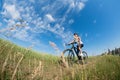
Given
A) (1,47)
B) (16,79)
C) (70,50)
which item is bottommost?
(16,79)

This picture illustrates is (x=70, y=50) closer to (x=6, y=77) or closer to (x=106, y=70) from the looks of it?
(x=106, y=70)

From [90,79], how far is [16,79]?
245cm

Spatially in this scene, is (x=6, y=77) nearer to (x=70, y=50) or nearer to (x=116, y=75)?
(x=116, y=75)

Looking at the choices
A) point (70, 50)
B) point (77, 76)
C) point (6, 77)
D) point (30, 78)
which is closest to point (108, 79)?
point (77, 76)

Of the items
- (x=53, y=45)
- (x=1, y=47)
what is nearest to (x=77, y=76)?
(x=53, y=45)

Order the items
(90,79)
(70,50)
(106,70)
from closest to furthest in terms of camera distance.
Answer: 1. (90,79)
2. (106,70)
3. (70,50)

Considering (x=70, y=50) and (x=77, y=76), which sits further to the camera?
(x=70, y=50)

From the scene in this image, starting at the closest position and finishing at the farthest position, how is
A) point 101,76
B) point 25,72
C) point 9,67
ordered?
point 9,67 < point 25,72 < point 101,76

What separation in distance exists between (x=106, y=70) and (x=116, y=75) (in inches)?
48.2

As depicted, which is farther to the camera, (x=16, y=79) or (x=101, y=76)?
(x=101, y=76)

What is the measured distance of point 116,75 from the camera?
6676 mm

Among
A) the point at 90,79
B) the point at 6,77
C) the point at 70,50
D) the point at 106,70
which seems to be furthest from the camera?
the point at 70,50

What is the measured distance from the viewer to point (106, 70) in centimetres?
790

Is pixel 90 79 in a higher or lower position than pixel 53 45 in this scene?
lower
